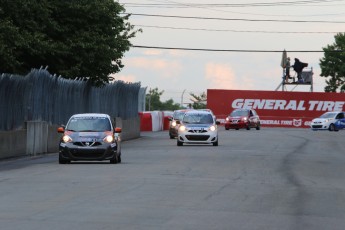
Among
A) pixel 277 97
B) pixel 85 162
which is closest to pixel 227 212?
pixel 85 162

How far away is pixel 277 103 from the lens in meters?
88.9

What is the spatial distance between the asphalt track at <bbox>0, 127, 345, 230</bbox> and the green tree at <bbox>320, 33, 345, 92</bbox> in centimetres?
9916

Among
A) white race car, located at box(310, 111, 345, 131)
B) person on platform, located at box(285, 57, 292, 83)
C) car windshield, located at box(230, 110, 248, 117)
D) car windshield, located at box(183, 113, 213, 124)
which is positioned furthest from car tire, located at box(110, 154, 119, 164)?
person on platform, located at box(285, 57, 292, 83)

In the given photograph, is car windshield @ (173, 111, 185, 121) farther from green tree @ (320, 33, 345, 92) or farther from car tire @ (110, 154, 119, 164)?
green tree @ (320, 33, 345, 92)

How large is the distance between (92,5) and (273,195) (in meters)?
27.7

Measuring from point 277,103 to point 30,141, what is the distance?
54.6m

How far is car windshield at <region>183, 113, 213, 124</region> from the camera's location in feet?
140

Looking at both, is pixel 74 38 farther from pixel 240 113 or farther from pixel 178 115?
pixel 240 113

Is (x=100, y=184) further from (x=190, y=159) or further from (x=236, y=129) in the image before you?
(x=236, y=129)

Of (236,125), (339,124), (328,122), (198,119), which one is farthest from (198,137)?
(339,124)

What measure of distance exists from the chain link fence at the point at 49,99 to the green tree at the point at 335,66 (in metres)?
76.4

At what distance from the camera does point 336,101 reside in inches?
3514

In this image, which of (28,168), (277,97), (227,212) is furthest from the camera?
(277,97)

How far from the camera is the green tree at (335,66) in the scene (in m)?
129
